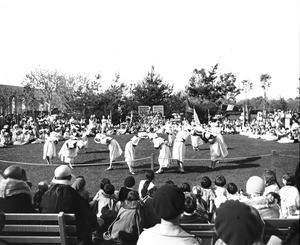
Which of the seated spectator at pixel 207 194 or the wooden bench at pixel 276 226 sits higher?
the wooden bench at pixel 276 226

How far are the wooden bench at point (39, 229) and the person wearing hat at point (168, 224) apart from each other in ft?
4.28

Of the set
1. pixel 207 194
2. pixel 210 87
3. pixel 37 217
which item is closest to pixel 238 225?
pixel 37 217

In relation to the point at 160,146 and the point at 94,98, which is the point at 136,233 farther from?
the point at 94,98

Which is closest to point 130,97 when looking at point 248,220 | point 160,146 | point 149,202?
point 160,146

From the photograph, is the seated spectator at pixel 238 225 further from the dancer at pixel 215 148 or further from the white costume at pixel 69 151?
the white costume at pixel 69 151

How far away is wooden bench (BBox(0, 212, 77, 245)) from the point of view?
12.3ft

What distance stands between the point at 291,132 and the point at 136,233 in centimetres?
1863

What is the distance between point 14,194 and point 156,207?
2567 mm

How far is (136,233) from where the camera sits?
4.79 metres

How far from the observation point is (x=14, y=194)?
4.62 meters

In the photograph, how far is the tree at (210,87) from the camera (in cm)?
4253

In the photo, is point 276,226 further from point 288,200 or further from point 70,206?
point 288,200

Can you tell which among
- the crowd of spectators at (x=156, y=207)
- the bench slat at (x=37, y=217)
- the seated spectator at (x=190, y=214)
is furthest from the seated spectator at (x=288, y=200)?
the bench slat at (x=37, y=217)

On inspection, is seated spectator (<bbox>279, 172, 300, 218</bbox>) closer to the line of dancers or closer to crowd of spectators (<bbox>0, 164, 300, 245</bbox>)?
crowd of spectators (<bbox>0, 164, 300, 245</bbox>)
